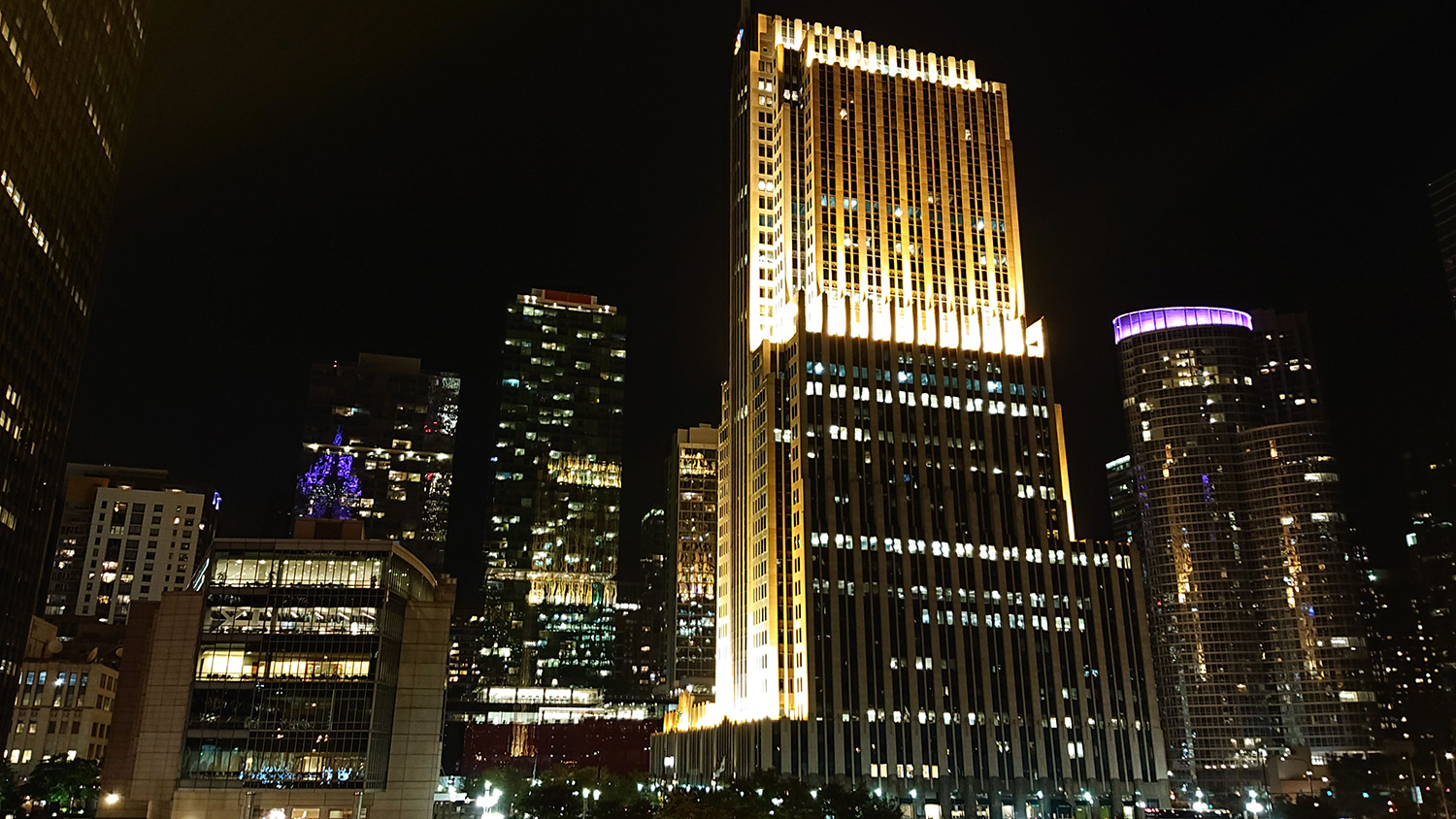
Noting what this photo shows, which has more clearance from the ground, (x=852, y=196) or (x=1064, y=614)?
(x=852, y=196)

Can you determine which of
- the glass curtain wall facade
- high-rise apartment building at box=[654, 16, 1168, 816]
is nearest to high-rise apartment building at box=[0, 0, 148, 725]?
the glass curtain wall facade

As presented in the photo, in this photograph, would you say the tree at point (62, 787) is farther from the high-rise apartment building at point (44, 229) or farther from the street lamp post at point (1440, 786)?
the street lamp post at point (1440, 786)

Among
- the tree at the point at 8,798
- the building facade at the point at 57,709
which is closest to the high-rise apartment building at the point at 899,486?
the tree at the point at 8,798

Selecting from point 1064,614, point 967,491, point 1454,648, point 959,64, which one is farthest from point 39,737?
point 1454,648

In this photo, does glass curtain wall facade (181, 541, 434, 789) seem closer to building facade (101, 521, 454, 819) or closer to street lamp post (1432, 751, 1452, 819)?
building facade (101, 521, 454, 819)

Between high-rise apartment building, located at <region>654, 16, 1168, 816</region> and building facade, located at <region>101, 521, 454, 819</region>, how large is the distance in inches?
2137

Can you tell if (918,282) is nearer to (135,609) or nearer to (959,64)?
(959,64)

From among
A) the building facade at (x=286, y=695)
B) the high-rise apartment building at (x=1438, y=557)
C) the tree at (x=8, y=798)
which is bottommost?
the tree at (x=8, y=798)

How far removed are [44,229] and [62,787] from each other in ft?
201

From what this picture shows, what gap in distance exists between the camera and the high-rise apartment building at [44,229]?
4609 inches

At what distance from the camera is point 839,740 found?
148500 millimetres

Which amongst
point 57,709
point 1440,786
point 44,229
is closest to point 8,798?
point 44,229

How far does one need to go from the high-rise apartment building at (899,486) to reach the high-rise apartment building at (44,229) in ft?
304

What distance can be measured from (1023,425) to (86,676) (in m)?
151
